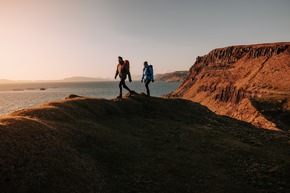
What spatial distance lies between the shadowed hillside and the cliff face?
1249 inches

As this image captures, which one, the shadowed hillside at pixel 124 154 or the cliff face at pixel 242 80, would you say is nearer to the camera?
the shadowed hillside at pixel 124 154

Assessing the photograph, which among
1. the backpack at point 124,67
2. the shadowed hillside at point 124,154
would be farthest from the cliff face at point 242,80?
the backpack at point 124,67

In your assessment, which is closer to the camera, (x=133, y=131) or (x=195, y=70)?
(x=133, y=131)

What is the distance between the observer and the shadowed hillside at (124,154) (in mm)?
11281

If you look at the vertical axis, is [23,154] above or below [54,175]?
above

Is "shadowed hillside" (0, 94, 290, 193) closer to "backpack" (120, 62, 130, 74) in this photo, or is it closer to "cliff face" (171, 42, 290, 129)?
"backpack" (120, 62, 130, 74)

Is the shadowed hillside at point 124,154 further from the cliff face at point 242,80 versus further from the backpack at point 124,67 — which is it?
the cliff face at point 242,80

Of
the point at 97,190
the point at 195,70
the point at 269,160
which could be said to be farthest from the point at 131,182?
the point at 195,70

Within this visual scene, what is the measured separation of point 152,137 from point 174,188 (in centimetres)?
672

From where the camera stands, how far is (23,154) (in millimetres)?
11188

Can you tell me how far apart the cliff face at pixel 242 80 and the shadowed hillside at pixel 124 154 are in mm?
31736

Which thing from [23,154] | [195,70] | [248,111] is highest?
[195,70]

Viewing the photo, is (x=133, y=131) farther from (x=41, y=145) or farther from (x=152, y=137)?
(x=41, y=145)

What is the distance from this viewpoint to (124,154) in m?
15.7
